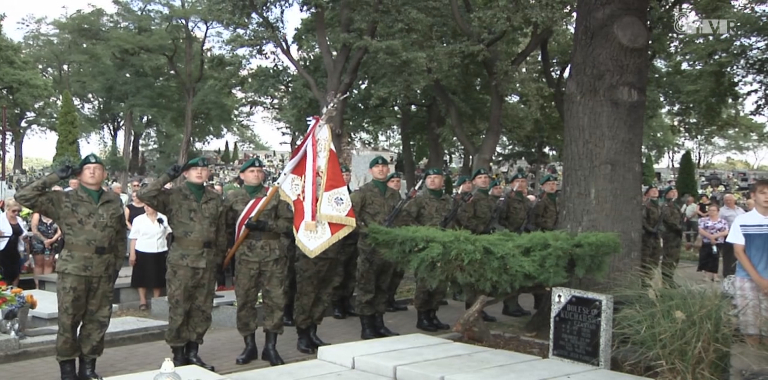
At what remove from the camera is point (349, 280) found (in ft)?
33.5

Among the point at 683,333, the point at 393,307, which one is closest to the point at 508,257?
the point at 683,333

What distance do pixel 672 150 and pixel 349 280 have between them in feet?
175

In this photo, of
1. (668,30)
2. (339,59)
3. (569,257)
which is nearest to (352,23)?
(339,59)

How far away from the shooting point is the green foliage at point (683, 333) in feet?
18.4

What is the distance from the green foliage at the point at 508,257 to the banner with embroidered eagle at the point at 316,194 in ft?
3.11

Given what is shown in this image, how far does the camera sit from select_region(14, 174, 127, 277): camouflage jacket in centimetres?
642

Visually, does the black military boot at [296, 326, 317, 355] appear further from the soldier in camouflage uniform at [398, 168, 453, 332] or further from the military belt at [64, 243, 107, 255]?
the military belt at [64, 243, 107, 255]

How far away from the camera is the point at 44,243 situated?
11.6 metres

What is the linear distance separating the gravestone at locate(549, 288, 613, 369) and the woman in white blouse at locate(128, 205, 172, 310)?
5.97 metres

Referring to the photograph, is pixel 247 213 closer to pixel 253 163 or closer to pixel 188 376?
pixel 253 163

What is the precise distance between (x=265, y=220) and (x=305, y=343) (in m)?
1.47

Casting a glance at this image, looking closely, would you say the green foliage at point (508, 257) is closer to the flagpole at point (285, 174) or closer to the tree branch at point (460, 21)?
the flagpole at point (285, 174)

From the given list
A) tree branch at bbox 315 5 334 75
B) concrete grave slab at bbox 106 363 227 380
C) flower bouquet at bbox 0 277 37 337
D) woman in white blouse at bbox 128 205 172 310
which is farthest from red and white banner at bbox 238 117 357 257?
tree branch at bbox 315 5 334 75

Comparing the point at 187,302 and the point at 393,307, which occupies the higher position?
the point at 187,302
